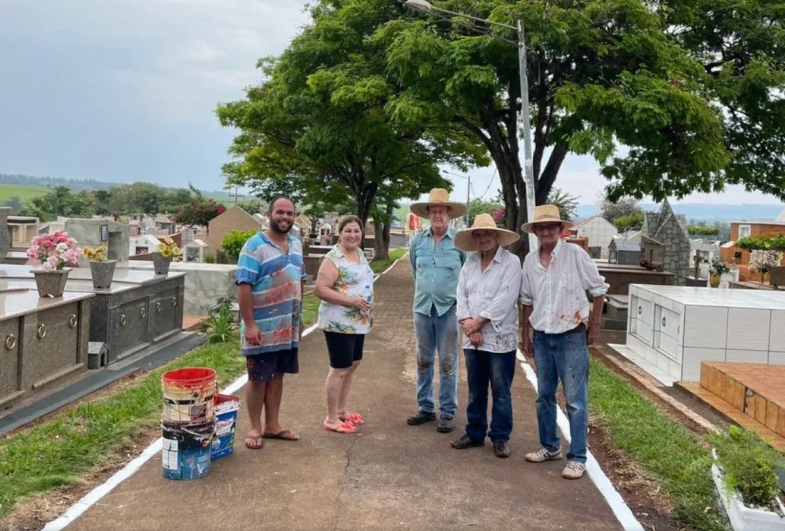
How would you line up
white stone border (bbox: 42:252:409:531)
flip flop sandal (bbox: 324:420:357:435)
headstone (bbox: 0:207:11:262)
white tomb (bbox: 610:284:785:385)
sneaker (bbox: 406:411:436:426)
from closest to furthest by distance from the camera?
white stone border (bbox: 42:252:409:531) < flip flop sandal (bbox: 324:420:357:435) < sneaker (bbox: 406:411:436:426) < white tomb (bbox: 610:284:785:385) < headstone (bbox: 0:207:11:262)

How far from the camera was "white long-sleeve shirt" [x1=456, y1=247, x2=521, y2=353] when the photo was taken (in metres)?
4.91

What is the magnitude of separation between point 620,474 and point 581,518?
0.94m

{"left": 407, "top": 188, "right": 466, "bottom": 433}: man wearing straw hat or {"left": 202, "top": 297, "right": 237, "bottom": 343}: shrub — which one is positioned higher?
{"left": 407, "top": 188, "right": 466, "bottom": 433}: man wearing straw hat

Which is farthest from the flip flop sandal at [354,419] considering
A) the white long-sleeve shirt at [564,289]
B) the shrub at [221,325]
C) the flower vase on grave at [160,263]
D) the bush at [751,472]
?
the flower vase on grave at [160,263]

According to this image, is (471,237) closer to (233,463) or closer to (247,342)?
(247,342)

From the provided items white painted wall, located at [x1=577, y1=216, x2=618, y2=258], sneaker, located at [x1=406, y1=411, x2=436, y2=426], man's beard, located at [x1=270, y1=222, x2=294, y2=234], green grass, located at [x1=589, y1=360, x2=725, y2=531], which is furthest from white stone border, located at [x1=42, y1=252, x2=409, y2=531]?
white painted wall, located at [x1=577, y1=216, x2=618, y2=258]

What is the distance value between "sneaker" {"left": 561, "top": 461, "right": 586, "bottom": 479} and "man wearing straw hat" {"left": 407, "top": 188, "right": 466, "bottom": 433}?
1133 millimetres

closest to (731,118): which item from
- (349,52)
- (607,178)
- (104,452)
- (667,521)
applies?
(607,178)

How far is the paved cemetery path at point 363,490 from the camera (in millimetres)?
3803

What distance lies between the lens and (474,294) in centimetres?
504

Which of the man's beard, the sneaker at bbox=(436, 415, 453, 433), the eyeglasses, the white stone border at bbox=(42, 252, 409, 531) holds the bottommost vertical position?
the white stone border at bbox=(42, 252, 409, 531)

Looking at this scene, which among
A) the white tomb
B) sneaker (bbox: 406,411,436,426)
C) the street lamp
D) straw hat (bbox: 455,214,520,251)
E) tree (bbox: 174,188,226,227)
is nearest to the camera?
straw hat (bbox: 455,214,520,251)

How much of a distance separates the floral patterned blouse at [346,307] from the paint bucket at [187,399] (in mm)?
1106

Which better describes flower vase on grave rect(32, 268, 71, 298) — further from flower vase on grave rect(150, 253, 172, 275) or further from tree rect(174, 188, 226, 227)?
tree rect(174, 188, 226, 227)
